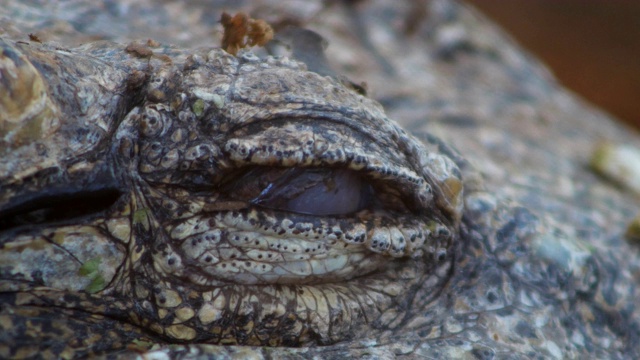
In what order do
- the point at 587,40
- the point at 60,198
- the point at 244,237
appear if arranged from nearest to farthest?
the point at 60,198 → the point at 244,237 → the point at 587,40

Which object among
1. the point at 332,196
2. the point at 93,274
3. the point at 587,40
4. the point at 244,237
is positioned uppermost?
the point at 587,40

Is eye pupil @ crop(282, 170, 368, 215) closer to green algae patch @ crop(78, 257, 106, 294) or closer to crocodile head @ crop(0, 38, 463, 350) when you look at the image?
crocodile head @ crop(0, 38, 463, 350)

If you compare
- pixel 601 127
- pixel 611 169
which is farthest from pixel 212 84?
pixel 601 127

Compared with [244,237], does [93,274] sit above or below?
below

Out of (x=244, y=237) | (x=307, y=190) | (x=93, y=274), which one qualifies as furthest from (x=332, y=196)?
(x=93, y=274)

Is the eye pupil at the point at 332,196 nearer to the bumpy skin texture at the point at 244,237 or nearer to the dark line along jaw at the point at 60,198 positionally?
the bumpy skin texture at the point at 244,237

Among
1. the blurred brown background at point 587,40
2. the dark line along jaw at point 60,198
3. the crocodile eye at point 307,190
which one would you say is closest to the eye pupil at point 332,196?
the crocodile eye at point 307,190

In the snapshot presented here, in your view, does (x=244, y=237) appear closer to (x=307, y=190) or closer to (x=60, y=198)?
(x=307, y=190)
